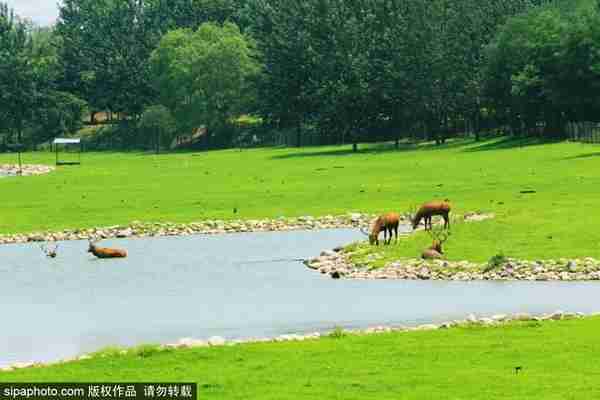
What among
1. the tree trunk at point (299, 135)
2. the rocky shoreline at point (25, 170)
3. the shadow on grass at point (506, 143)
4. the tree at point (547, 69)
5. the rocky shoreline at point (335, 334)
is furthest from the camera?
the tree trunk at point (299, 135)

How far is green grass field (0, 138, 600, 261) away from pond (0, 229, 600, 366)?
4957 millimetres

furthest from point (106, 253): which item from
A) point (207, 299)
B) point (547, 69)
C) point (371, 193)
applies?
point (547, 69)

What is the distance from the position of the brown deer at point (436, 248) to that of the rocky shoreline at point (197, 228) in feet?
46.7

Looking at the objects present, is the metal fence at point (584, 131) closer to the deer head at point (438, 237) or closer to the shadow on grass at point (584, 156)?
the shadow on grass at point (584, 156)

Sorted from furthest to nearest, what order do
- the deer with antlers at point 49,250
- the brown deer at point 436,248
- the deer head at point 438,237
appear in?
the deer with antlers at point 49,250 < the deer head at point 438,237 < the brown deer at point 436,248

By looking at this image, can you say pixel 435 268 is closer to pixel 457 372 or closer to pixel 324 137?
pixel 457 372

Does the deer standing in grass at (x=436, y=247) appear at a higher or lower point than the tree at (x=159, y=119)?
lower

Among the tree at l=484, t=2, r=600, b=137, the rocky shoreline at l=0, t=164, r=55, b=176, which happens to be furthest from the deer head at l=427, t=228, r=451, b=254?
the rocky shoreline at l=0, t=164, r=55, b=176

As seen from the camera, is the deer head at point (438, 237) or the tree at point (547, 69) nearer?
the deer head at point (438, 237)

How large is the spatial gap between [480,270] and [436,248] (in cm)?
333

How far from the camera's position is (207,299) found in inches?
1890

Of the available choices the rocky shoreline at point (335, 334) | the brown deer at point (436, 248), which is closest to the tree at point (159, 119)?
the brown deer at point (436, 248)

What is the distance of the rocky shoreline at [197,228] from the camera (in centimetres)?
6969

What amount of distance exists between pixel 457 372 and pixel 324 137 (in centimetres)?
14719
